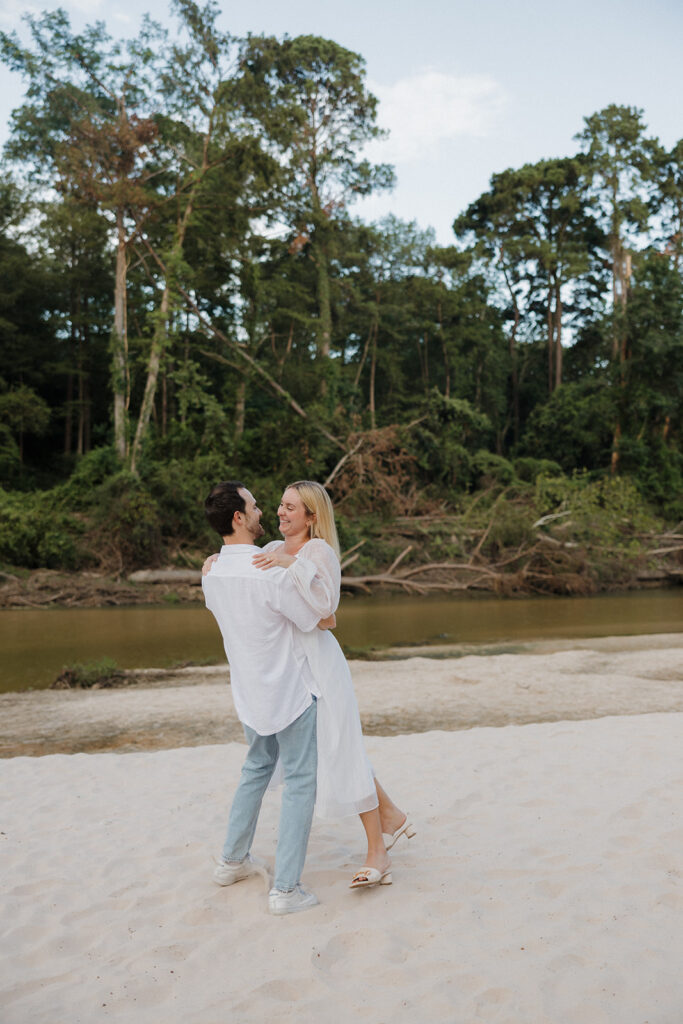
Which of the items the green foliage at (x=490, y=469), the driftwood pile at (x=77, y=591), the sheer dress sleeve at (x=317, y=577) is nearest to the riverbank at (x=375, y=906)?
the sheer dress sleeve at (x=317, y=577)

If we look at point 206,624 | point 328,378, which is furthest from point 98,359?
point 206,624

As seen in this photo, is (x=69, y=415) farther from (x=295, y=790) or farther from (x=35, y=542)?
(x=295, y=790)

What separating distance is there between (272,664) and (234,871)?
3.24 feet

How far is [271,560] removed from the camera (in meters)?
3.19

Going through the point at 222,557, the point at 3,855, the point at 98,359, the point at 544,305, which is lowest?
the point at 3,855

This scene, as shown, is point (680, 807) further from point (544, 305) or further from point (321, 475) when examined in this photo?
point (544, 305)

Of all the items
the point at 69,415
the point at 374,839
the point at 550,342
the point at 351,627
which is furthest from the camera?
the point at 550,342

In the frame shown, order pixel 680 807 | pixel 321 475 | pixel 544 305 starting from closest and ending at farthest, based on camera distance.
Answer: pixel 680 807 → pixel 321 475 → pixel 544 305

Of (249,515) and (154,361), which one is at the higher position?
(154,361)

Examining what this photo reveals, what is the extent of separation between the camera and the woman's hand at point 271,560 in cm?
318

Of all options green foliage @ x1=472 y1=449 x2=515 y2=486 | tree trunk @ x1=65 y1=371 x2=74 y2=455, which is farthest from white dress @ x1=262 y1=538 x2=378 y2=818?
tree trunk @ x1=65 y1=371 x2=74 y2=455

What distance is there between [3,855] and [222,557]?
1978 mm

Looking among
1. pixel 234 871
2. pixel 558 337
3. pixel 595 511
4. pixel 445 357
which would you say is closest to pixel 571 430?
pixel 558 337

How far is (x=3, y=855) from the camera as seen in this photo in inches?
154
